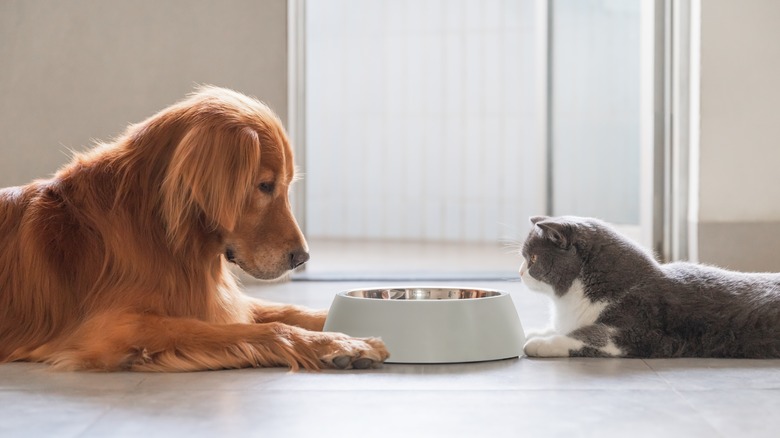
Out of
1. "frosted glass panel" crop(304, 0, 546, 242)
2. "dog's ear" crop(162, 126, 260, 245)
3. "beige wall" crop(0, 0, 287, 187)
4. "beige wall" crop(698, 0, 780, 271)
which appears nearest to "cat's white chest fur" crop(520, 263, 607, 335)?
"dog's ear" crop(162, 126, 260, 245)

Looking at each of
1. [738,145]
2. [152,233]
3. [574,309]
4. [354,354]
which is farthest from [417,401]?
[738,145]

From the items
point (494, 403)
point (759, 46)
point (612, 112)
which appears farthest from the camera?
point (612, 112)

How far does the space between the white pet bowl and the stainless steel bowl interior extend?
0.54 feet

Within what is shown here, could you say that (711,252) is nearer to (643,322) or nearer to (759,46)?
(759,46)

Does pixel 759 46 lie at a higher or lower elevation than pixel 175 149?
higher

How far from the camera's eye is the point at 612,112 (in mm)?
5148

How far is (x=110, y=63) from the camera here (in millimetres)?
4105

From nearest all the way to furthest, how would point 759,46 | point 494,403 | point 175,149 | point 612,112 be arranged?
point 494,403, point 175,149, point 759,46, point 612,112

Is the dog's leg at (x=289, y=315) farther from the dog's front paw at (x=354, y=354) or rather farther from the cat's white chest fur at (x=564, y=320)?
the cat's white chest fur at (x=564, y=320)

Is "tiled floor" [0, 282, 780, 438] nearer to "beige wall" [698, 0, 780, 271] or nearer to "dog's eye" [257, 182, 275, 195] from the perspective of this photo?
"dog's eye" [257, 182, 275, 195]

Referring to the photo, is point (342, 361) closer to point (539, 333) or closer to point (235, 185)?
point (235, 185)

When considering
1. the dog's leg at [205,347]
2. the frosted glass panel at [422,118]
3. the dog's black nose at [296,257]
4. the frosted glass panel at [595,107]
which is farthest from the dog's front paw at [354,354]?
the frosted glass panel at [422,118]

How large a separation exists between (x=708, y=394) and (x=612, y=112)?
11.9 feet

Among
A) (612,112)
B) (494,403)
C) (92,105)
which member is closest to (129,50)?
(92,105)
